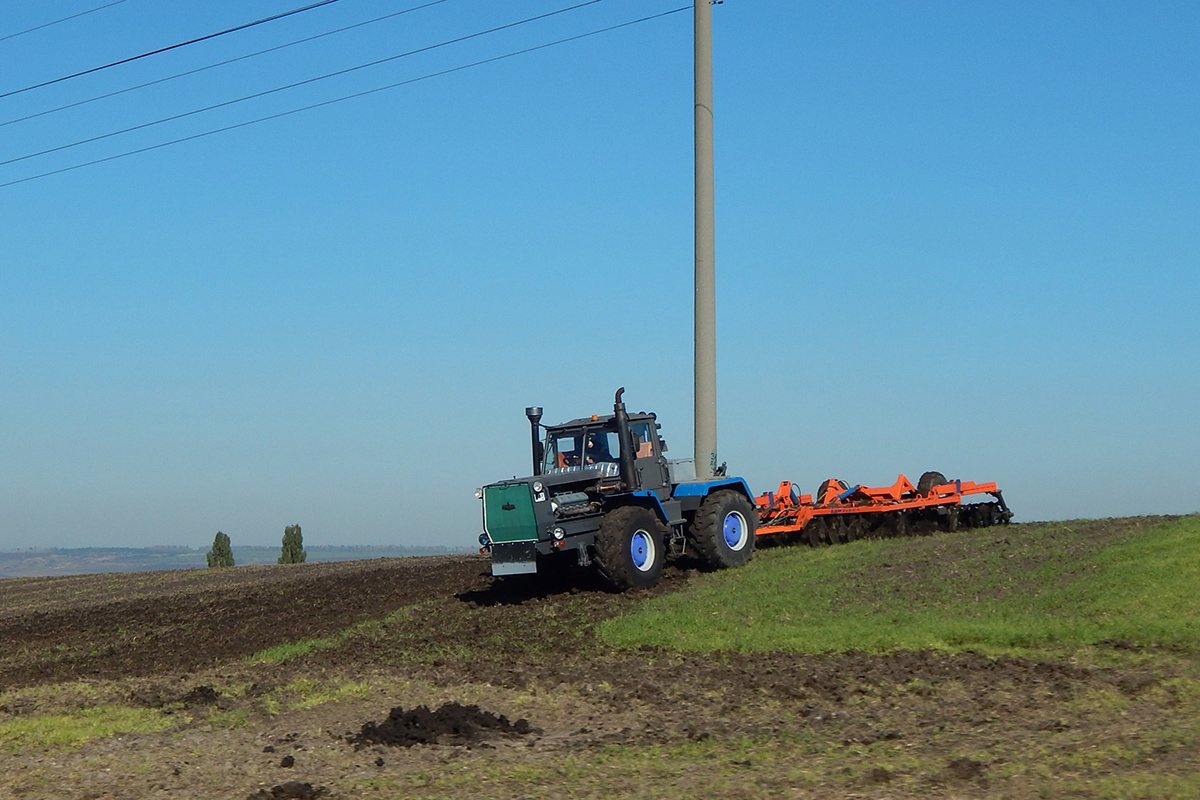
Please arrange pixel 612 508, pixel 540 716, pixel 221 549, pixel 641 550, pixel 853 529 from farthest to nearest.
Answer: pixel 221 549, pixel 853 529, pixel 612 508, pixel 641 550, pixel 540 716

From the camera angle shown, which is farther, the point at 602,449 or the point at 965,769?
the point at 602,449

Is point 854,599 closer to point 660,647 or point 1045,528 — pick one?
point 660,647

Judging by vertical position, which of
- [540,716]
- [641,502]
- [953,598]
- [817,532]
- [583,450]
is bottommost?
[540,716]

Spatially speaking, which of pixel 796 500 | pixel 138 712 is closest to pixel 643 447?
pixel 796 500

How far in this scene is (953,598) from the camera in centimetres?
1647

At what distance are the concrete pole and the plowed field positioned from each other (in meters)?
5.34

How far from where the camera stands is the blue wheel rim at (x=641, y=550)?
19.0 m

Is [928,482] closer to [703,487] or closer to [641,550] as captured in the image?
[703,487]

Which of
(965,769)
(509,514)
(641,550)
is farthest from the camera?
(641,550)

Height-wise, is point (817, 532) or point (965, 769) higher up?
point (817, 532)

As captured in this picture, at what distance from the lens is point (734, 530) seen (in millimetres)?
20984

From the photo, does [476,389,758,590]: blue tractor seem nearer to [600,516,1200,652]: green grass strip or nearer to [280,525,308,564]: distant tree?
[600,516,1200,652]: green grass strip

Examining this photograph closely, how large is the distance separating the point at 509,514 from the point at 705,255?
7.25m

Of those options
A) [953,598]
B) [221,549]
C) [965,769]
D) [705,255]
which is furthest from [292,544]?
[965,769]
